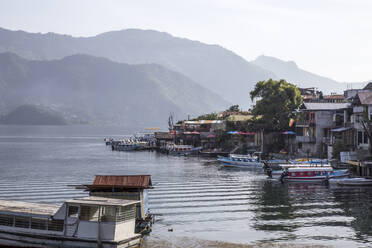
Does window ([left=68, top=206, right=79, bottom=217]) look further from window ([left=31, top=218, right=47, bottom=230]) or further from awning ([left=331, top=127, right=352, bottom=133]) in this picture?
awning ([left=331, top=127, right=352, bottom=133])

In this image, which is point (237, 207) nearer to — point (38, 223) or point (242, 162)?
point (38, 223)

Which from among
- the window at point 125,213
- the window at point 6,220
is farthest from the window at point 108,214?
the window at point 6,220

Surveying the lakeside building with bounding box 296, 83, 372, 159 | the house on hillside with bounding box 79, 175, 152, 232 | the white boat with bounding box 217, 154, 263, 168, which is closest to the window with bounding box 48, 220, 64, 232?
the house on hillside with bounding box 79, 175, 152, 232

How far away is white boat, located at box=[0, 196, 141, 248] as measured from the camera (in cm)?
3116

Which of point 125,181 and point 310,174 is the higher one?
point 125,181

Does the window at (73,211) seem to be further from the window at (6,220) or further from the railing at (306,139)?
the railing at (306,139)

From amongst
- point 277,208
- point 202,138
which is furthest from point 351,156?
→ point 202,138

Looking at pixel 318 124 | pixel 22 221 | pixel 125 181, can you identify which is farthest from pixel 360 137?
pixel 22 221

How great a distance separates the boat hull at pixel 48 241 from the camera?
102 feet

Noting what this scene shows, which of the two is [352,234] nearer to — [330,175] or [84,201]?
[84,201]

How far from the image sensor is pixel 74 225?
31.7 metres

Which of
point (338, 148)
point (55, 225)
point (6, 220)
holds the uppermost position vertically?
point (338, 148)

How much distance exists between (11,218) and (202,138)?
111 metres

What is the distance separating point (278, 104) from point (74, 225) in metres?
81.1
